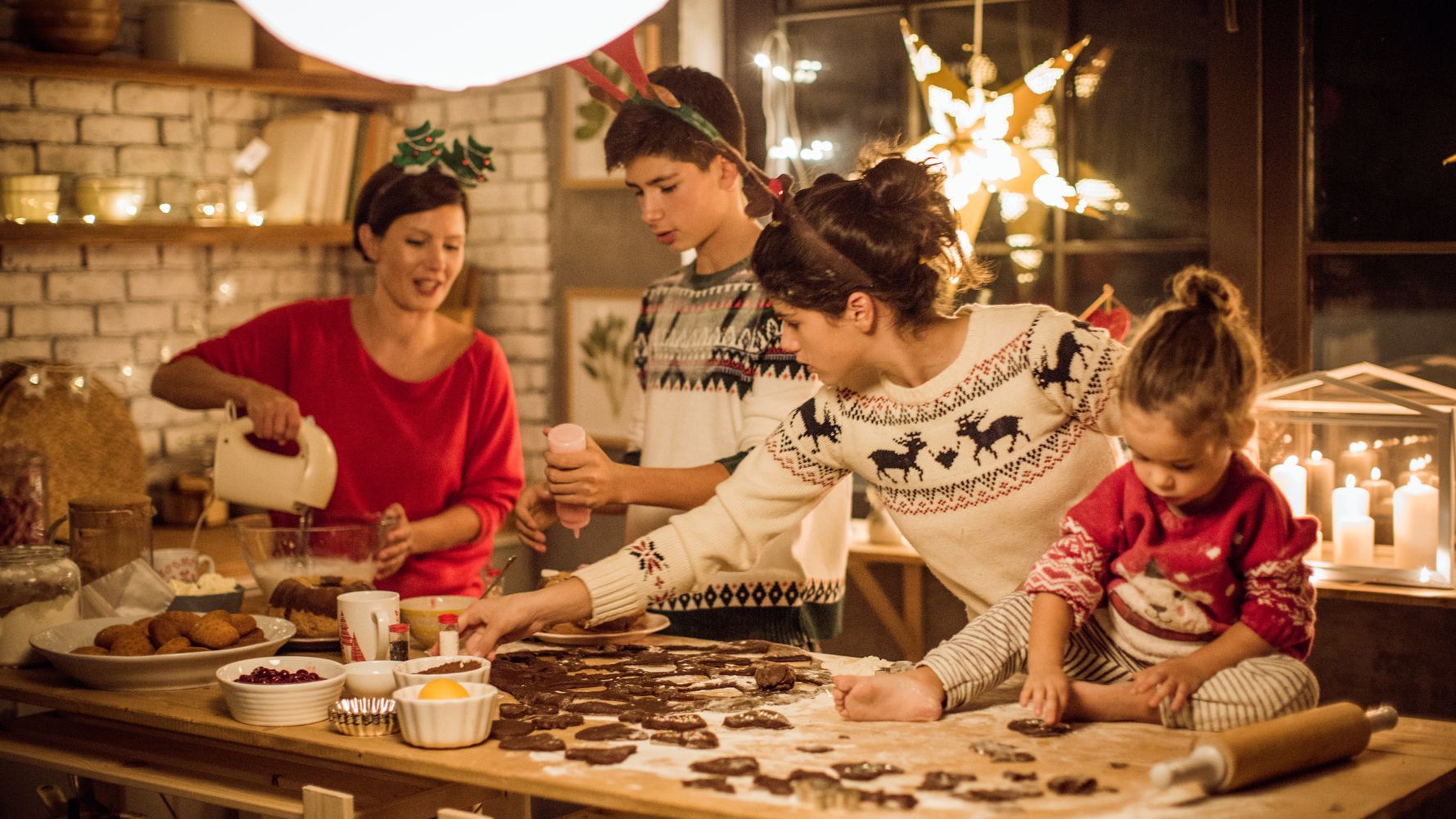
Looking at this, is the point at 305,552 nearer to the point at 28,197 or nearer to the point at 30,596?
the point at 30,596

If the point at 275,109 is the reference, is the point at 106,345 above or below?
below

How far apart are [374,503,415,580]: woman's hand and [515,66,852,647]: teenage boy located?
352 mm

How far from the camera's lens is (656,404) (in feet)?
8.98

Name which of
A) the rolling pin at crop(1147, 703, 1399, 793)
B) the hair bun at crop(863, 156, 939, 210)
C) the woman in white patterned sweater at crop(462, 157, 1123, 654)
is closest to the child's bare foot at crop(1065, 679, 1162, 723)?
the rolling pin at crop(1147, 703, 1399, 793)

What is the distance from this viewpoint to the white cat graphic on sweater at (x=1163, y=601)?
1.83 meters

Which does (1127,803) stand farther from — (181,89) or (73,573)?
(181,89)

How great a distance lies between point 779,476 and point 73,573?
1159 mm

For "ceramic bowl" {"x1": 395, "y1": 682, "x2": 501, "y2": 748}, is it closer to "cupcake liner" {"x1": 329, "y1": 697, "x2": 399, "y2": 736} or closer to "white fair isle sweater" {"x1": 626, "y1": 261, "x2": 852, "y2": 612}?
"cupcake liner" {"x1": 329, "y1": 697, "x2": 399, "y2": 736}

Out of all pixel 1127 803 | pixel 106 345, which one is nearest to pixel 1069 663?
pixel 1127 803

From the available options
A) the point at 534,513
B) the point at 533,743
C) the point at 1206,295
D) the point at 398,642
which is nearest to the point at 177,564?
the point at 534,513

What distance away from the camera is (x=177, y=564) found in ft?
8.85

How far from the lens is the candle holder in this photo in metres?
3.01

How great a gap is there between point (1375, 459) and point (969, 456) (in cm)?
150

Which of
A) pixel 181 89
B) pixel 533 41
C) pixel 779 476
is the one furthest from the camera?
pixel 181 89
